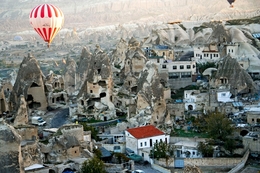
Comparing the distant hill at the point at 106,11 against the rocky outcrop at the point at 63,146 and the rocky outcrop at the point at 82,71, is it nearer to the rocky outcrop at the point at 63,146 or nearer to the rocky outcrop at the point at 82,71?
the rocky outcrop at the point at 82,71

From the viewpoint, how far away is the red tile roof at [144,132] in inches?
984

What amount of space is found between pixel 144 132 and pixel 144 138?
0.43 metres

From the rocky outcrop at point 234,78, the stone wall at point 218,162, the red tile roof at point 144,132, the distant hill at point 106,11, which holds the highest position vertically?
the distant hill at point 106,11

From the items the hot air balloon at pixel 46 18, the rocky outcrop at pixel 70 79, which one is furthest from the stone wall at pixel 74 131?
the rocky outcrop at pixel 70 79

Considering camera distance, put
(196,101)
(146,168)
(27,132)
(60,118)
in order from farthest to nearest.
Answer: (60,118) < (196,101) < (27,132) < (146,168)

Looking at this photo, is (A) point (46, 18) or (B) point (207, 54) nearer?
(A) point (46, 18)

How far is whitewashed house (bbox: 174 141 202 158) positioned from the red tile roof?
1107 mm

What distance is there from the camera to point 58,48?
299 feet

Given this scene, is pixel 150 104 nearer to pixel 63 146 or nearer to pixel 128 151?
pixel 128 151

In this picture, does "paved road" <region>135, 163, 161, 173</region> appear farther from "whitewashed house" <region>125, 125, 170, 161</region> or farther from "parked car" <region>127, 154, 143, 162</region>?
"whitewashed house" <region>125, 125, 170, 161</region>

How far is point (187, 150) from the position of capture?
79.8 ft

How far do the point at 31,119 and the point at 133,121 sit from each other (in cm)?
523

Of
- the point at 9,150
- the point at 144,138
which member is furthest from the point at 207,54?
the point at 9,150

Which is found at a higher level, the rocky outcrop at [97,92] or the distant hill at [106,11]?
the distant hill at [106,11]
